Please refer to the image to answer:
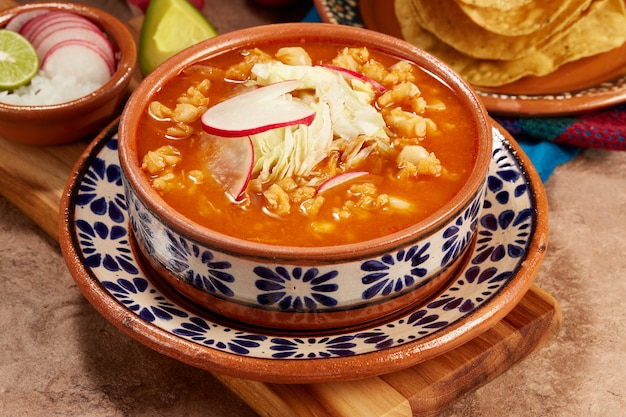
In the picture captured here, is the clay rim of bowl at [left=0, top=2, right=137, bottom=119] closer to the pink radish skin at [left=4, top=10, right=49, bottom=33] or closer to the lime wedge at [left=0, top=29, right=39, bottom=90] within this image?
the pink radish skin at [left=4, top=10, right=49, bottom=33]

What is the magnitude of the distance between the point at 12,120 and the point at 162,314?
1.28 m

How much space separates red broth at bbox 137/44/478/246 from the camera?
2.37m

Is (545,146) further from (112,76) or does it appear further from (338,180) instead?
(112,76)

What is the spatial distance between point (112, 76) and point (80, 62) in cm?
20

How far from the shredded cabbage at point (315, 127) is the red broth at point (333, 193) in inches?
3.4

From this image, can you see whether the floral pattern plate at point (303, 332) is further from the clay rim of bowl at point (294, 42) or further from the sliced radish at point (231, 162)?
the sliced radish at point (231, 162)

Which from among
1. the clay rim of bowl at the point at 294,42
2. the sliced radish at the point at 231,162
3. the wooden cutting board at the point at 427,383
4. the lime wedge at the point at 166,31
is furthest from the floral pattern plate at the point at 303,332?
the lime wedge at the point at 166,31

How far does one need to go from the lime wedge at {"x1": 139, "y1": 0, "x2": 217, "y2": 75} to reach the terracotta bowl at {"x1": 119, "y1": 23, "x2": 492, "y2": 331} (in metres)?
1.12

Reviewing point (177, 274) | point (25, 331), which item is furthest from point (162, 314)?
point (25, 331)

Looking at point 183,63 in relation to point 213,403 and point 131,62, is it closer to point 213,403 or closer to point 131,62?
point 131,62

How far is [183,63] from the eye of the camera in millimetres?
2914

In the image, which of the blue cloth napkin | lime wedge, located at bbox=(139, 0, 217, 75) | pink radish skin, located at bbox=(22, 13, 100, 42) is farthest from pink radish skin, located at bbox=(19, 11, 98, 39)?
the blue cloth napkin

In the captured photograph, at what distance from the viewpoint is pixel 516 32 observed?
12.4 feet

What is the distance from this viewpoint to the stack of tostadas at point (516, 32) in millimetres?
3793
